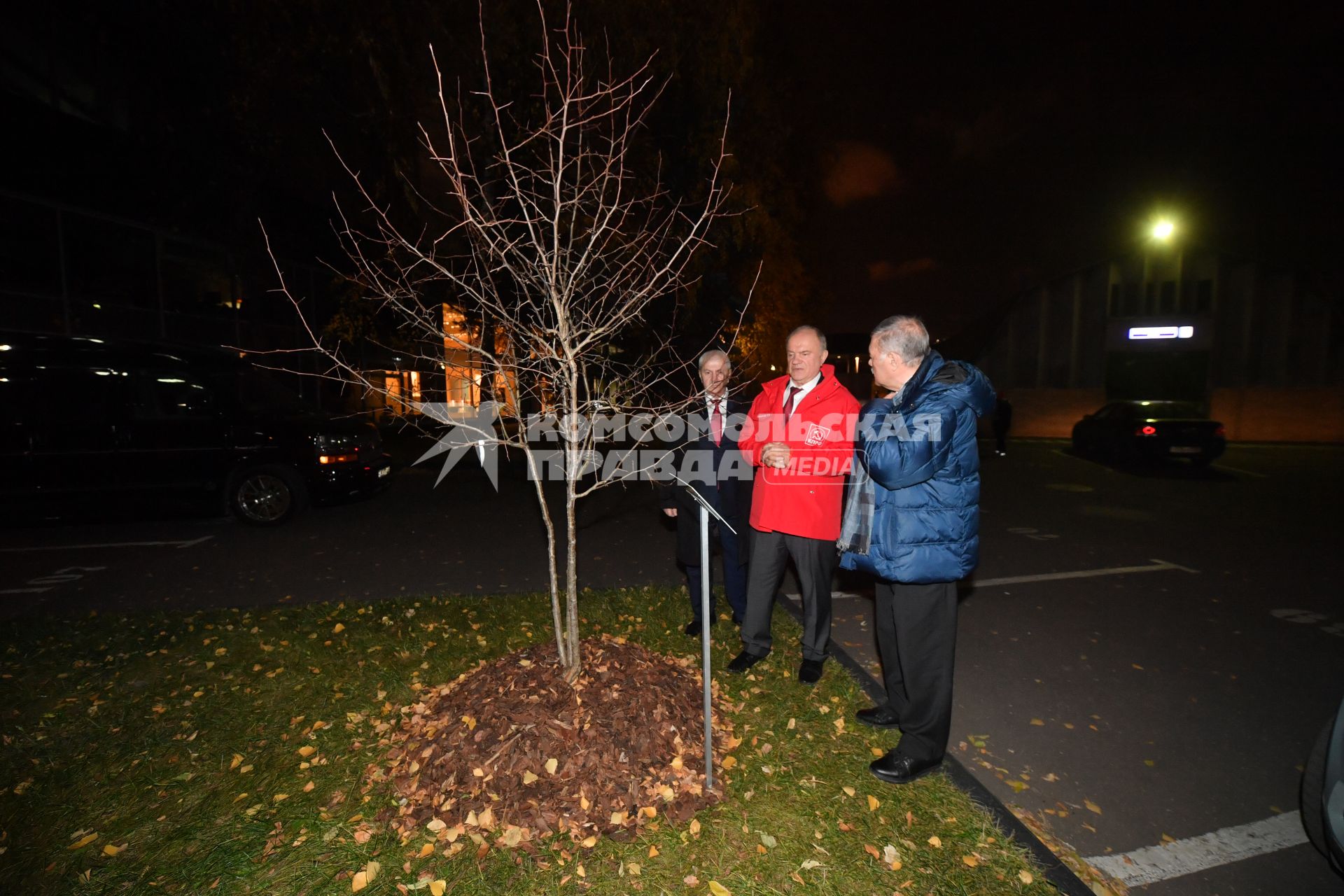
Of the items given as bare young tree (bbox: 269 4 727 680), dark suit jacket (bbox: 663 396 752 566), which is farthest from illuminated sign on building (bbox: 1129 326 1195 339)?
dark suit jacket (bbox: 663 396 752 566)

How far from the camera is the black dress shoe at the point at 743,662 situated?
13.1 feet

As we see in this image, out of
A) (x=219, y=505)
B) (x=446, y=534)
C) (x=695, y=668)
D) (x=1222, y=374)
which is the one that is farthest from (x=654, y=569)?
(x=1222, y=374)

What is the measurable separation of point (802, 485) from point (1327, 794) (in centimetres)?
243

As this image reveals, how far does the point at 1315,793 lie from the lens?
8.25 feet

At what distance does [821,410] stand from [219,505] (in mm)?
8223

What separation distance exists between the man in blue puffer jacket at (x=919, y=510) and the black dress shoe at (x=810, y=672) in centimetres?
85

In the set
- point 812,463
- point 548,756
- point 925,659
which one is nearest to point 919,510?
point 925,659

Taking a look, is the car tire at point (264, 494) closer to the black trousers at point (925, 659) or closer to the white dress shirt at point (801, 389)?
the white dress shirt at point (801, 389)

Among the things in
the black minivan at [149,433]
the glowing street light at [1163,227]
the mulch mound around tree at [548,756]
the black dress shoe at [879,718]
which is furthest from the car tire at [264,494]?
the glowing street light at [1163,227]

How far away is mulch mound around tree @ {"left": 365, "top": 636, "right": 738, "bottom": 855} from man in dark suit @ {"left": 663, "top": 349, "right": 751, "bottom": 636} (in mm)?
1038

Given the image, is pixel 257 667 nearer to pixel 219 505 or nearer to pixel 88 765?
pixel 88 765

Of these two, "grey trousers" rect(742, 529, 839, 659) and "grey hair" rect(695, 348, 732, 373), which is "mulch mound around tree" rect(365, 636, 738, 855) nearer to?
"grey trousers" rect(742, 529, 839, 659)

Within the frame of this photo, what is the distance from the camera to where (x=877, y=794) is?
282cm

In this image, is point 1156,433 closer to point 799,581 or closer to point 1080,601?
point 1080,601
